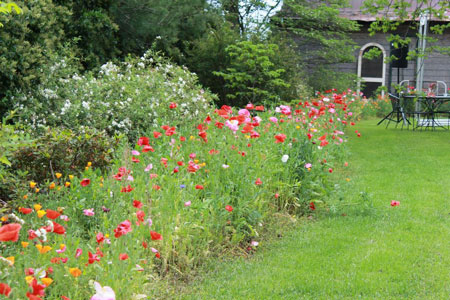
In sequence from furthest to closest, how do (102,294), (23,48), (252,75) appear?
(252,75)
(23,48)
(102,294)

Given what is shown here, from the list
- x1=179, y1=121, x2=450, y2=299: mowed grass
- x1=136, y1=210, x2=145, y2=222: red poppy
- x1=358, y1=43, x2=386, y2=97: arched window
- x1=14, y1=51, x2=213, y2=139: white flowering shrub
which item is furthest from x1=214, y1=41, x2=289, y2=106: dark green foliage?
x1=358, y1=43, x2=386, y2=97: arched window

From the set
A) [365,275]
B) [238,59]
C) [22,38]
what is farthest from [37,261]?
[238,59]

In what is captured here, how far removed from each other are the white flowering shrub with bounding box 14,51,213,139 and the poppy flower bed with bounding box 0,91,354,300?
110 centimetres

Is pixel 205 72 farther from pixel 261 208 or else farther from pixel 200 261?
pixel 200 261

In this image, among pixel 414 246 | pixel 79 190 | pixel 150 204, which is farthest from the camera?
pixel 414 246

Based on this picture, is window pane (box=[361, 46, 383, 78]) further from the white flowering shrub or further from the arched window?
the white flowering shrub

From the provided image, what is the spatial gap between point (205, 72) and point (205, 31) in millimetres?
1339

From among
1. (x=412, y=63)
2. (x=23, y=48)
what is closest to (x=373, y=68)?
(x=412, y=63)

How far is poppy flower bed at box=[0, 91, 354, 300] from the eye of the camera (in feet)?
7.94

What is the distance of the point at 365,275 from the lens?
3.41 metres

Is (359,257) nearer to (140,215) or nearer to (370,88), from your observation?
(140,215)

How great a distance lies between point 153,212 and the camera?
3.46 meters

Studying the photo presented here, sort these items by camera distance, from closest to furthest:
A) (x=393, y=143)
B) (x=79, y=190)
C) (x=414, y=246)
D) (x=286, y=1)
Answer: (x=79, y=190)
(x=414, y=246)
(x=393, y=143)
(x=286, y=1)

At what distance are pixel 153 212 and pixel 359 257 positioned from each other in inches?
59.3
